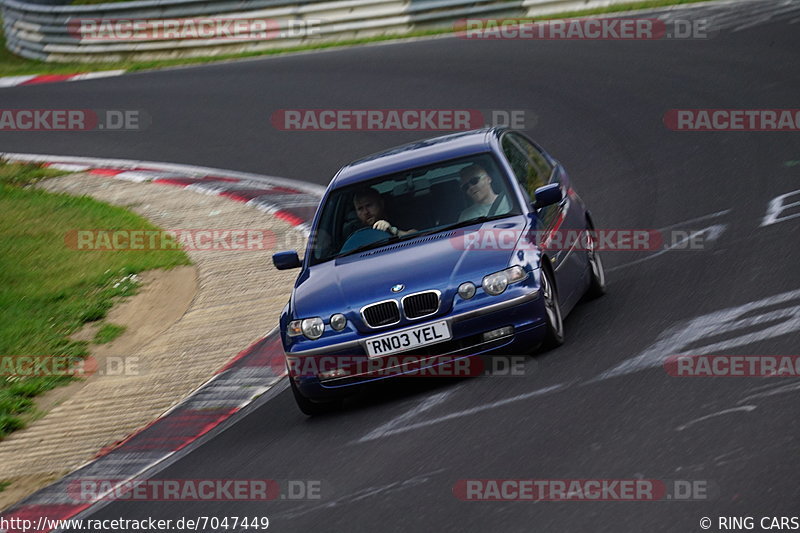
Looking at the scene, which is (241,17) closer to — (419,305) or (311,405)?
(311,405)

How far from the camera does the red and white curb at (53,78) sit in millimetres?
25453

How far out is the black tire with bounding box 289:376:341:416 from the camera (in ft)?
27.1

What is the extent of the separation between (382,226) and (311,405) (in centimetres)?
139

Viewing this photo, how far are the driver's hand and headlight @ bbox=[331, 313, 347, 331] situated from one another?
110cm

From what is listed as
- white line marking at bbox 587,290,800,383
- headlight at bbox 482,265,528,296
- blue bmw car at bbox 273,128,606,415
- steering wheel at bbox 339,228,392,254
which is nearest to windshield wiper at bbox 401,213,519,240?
blue bmw car at bbox 273,128,606,415

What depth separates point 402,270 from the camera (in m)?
8.14

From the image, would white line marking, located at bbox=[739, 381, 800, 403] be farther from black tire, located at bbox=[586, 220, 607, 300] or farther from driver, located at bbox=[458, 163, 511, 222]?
black tire, located at bbox=[586, 220, 607, 300]

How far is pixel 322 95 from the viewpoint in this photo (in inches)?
792

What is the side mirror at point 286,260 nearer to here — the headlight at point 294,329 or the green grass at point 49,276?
the headlight at point 294,329

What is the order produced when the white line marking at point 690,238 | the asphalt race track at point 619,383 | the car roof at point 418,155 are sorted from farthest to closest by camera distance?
the white line marking at point 690,238
the car roof at point 418,155
the asphalt race track at point 619,383

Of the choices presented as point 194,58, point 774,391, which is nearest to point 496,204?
point 774,391

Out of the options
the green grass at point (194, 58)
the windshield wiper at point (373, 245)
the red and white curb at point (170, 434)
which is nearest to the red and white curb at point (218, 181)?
the red and white curb at point (170, 434)

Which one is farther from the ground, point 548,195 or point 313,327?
point 548,195

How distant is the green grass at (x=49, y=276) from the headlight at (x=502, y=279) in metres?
3.81
